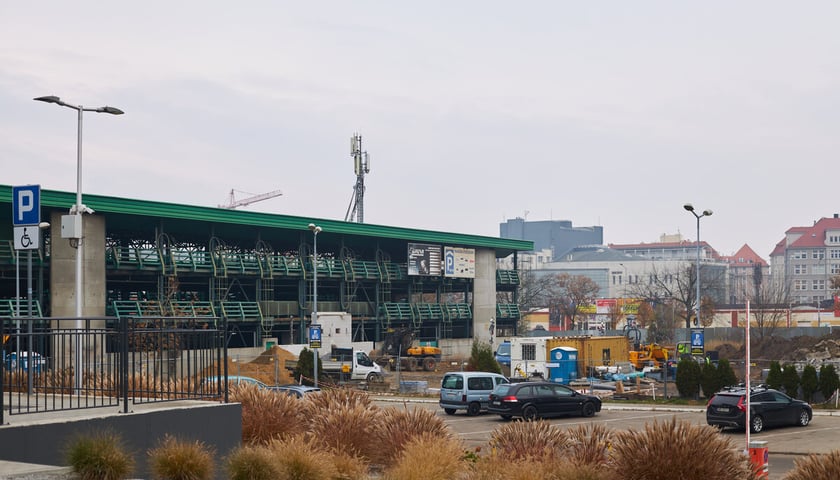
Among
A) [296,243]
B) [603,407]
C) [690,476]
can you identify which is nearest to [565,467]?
[690,476]

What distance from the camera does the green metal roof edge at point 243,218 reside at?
→ 178 ft

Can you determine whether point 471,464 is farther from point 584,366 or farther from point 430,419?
point 584,366

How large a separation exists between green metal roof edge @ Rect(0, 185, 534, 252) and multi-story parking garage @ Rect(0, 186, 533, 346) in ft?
0.27

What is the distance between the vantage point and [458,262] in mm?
86438

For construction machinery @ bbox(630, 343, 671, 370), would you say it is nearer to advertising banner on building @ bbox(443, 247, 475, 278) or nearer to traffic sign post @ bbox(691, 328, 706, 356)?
advertising banner on building @ bbox(443, 247, 475, 278)

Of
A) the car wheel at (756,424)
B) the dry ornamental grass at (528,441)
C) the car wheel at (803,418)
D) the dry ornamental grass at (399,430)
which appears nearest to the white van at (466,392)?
the car wheel at (756,424)

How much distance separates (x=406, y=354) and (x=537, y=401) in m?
40.0

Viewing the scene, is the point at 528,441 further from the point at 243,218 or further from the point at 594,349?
the point at 243,218

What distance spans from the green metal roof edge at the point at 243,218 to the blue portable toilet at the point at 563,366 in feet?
76.7

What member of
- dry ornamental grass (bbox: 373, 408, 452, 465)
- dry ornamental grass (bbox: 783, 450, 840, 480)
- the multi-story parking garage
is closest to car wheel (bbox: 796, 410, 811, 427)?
dry ornamental grass (bbox: 373, 408, 452, 465)

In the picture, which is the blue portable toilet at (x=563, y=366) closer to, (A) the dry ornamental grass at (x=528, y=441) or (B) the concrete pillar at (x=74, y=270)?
(B) the concrete pillar at (x=74, y=270)

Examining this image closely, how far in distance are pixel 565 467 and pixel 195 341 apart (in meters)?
6.54

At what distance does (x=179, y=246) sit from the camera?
74312mm

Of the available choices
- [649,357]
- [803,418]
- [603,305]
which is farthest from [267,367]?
[603,305]
